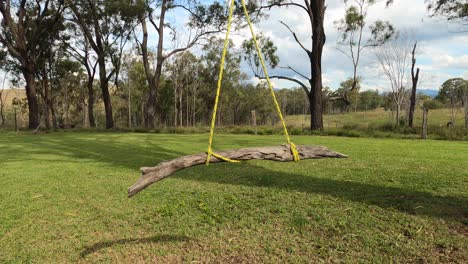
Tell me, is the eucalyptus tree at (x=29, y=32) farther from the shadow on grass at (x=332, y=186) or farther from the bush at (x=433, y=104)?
the bush at (x=433, y=104)

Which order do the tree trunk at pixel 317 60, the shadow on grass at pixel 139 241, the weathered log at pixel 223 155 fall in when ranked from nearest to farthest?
the weathered log at pixel 223 155
the shadow on grass at pixel 139 241
the tree trunk at pixel 317 60

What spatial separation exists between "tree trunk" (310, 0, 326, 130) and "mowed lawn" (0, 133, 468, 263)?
11.4 m

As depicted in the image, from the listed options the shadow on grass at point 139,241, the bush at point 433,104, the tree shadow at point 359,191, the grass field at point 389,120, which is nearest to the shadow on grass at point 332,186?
the tree shadow at point 359,191

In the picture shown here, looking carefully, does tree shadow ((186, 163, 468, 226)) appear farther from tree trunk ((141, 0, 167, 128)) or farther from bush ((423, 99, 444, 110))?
bush ((423, 99, 444, 110))

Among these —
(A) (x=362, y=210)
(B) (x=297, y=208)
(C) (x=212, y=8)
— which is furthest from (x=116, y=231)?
(C) (x=212, y=8)

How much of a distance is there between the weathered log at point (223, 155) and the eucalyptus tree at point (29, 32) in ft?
81.0

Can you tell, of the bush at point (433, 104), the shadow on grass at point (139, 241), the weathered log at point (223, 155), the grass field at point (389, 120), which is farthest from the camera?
the bush at point (433, 104)

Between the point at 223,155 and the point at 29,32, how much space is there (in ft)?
97.7

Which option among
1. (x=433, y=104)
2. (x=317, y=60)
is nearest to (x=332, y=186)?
(x=317, y=60)

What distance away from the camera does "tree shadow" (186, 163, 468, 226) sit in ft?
13.9

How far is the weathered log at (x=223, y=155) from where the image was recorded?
2.96m

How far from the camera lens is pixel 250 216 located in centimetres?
459

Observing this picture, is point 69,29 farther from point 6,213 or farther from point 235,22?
point 6,213

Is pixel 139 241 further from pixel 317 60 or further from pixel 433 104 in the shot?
pixel 433 104
